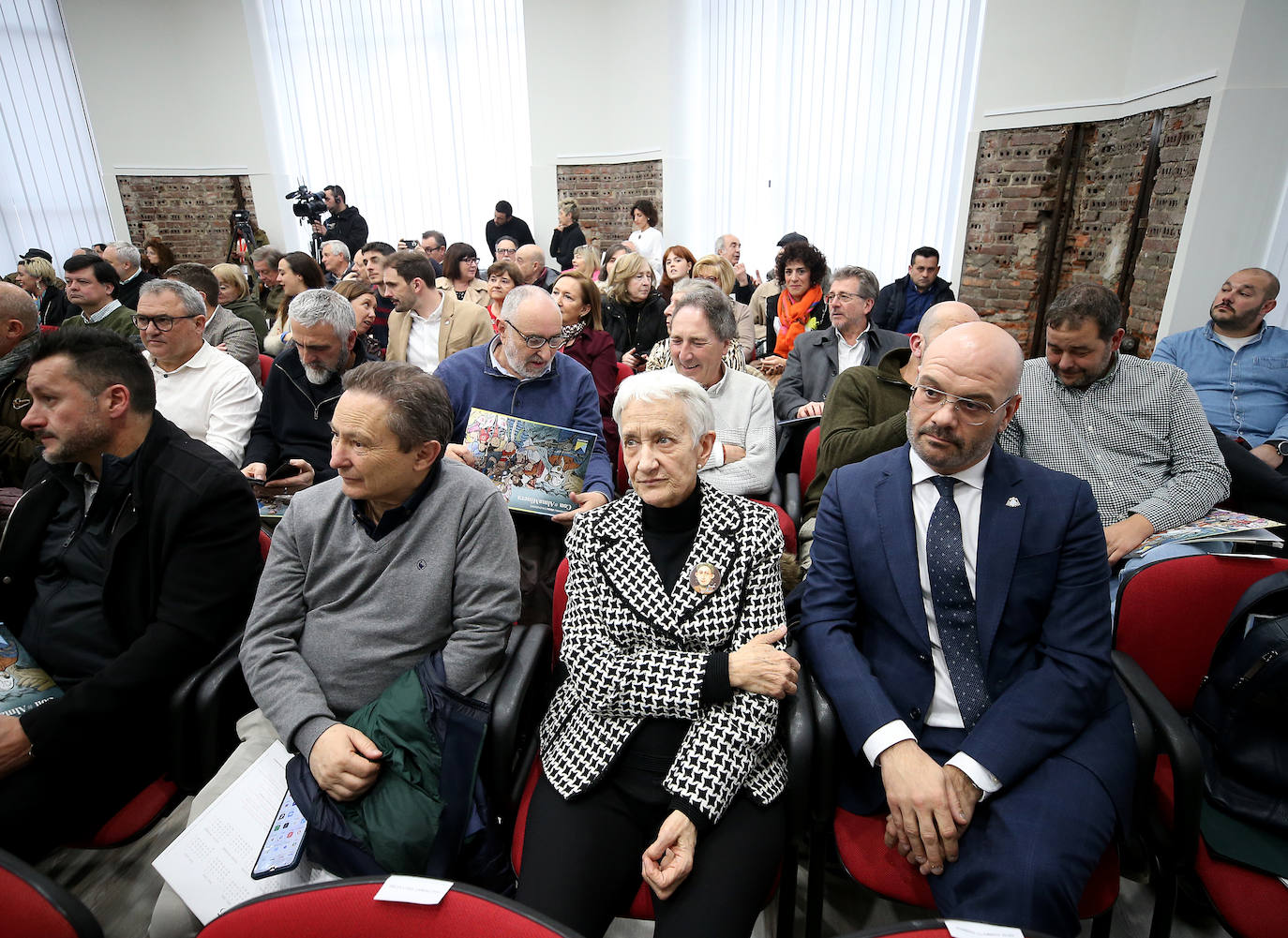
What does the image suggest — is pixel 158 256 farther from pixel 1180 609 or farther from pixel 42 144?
pixel 1180 609

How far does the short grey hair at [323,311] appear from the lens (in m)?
2.62

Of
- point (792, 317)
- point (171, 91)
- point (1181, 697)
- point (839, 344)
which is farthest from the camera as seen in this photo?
point (171, 91)

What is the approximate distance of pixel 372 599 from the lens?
154 cm

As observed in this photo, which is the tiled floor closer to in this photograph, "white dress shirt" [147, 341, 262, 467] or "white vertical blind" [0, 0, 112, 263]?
"white dress shirt" [147, 341, 262, 467]

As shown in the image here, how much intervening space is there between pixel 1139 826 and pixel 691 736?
1032mm

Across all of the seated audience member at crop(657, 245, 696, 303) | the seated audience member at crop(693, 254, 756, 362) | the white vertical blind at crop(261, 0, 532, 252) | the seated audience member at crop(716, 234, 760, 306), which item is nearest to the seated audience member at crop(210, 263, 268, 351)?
the seated audience member at crop(657, 245, 696, 303)

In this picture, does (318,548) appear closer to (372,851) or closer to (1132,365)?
(372,851)

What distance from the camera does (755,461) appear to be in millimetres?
2584

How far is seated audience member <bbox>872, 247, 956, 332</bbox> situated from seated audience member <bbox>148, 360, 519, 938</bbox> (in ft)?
15.4

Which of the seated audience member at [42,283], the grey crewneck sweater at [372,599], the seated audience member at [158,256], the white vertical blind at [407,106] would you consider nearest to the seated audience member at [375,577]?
the grey crewneck sweater at [372,599]

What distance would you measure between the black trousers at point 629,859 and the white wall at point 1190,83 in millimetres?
4920

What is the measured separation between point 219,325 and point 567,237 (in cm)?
522

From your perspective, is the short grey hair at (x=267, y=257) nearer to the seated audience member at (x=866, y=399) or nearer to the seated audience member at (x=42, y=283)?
the seated audience member at (x=42, y=283)

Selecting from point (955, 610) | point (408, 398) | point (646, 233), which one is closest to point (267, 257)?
point (646, 233)
